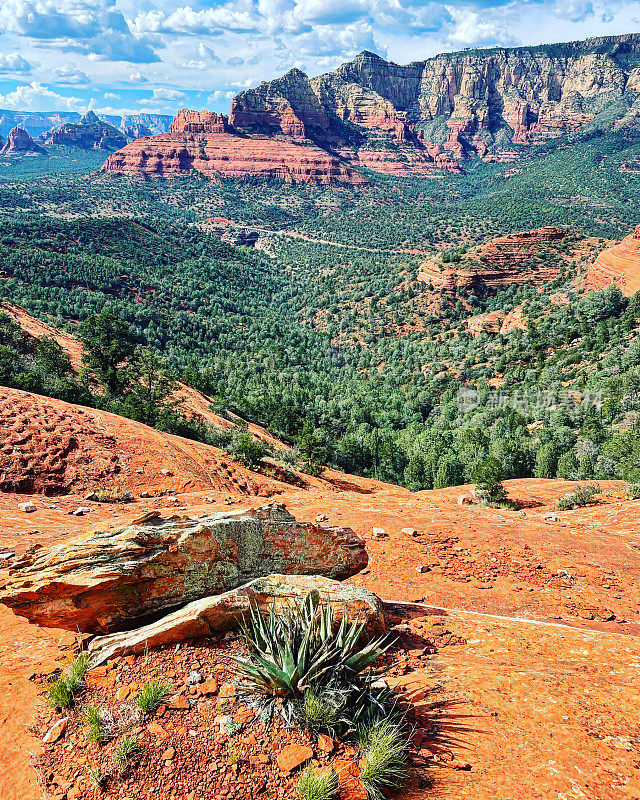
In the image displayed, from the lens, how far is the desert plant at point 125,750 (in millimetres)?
4255

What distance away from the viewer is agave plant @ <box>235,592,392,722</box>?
493cm

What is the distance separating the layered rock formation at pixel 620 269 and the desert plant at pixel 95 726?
6181 centimetres

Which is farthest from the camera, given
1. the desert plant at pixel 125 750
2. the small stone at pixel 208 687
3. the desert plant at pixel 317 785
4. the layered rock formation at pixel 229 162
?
the layered rock formation at pixel 229 162

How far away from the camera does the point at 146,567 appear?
598 centimetres

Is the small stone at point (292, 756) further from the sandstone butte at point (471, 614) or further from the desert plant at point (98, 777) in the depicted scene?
the desert plant at point (98, 777)

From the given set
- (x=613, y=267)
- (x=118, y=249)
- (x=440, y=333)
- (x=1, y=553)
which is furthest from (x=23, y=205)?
(x=1, y=553)

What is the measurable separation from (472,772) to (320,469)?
25.2 m

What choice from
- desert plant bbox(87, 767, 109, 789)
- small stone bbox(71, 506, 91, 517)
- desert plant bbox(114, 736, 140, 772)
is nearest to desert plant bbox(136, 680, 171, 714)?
desert plant bbox(114, 736, 140, 772)

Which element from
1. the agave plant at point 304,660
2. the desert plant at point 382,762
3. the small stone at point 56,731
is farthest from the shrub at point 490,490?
the small stone at point 56,731

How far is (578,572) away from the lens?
10250 millimetres

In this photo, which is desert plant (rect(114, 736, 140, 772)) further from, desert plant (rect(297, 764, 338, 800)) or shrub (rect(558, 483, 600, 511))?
shrub (rect(558, 483, 600, 511))

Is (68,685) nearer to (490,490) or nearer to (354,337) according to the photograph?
(490,490)

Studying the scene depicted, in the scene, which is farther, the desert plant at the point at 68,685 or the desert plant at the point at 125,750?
the desert plant at the point at 68,685

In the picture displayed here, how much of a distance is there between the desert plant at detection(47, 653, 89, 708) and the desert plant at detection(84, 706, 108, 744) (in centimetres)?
30
